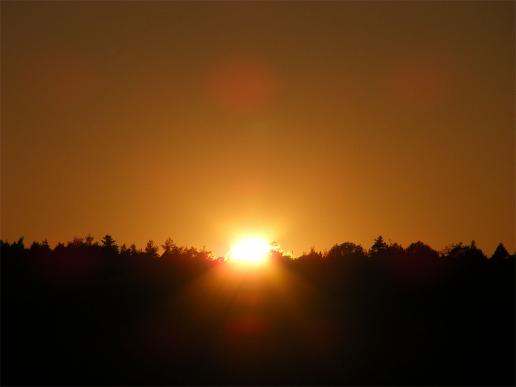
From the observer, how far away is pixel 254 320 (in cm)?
7762

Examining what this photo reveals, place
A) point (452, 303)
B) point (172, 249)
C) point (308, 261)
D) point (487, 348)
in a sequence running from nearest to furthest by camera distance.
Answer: point (487, 348), point (452, 303), point (308, 261), point (172, 249)

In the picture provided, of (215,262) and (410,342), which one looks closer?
(410,342)

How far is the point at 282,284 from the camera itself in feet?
284

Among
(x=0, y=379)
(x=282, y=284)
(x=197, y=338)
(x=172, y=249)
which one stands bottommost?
(x=0, y=379)

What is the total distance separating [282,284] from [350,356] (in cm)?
1795

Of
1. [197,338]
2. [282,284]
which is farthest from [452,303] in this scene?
[197,338]

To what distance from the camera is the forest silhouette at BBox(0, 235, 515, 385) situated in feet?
210

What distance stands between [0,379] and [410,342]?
119ft

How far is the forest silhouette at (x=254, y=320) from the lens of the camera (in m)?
63.9

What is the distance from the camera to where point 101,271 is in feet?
283

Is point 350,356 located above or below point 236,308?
below

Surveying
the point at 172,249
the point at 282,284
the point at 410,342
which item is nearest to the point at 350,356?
the point at 410,342

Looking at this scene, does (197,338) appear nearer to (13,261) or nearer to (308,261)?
(13,261)

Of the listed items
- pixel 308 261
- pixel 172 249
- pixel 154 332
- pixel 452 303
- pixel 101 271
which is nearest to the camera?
pixel 154 332
